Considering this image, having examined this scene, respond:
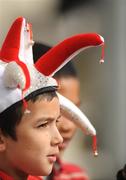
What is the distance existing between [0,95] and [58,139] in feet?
0.49

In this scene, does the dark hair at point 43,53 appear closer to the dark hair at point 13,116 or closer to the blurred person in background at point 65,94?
the blurred person in background at point 65,94

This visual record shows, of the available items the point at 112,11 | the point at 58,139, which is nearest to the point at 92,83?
the point at 112,11

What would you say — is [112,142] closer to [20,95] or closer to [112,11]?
[112,11]

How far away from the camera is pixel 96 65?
126 inches

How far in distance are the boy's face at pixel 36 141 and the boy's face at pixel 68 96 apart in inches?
16.0

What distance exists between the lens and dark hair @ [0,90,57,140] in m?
1.38

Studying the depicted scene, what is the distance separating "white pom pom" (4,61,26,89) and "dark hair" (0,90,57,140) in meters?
0.04

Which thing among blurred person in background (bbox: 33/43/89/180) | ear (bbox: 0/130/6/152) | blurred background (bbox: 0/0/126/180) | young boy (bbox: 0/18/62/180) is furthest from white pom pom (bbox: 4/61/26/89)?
blurred background (bbox: 0/0/126/180)

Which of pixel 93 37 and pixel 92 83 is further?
pixel 92 83

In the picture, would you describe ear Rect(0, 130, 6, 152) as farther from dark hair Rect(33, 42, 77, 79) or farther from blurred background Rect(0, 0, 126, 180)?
blurred background Rect(0, 0, 126, 180)

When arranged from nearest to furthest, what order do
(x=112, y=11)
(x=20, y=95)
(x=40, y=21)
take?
(x=20, y=95), (x=40, y=21), (x=112, y=11)

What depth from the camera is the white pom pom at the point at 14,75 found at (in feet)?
4.37

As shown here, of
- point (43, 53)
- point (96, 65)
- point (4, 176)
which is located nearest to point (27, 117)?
point (4, 176)

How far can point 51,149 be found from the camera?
1395 mm
